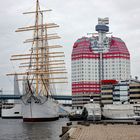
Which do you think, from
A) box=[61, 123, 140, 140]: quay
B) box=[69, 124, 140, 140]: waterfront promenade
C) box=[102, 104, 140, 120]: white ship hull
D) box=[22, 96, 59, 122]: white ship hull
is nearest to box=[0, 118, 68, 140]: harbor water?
box=[61, 123, 140, 140]: quay

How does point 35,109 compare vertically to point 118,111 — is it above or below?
above

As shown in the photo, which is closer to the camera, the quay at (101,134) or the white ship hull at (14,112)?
the quay at (101,134)

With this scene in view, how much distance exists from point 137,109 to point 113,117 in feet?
Answer: 22.8

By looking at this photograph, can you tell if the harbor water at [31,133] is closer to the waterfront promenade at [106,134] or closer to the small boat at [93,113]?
the waterfront promenade at [106,134]

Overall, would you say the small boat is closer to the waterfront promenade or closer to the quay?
the quay

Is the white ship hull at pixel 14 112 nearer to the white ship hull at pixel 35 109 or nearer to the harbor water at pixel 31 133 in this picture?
the white ship hull at pixel 35 109

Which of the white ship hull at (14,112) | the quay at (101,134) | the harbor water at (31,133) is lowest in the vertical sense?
the white ship hull at (14,112)

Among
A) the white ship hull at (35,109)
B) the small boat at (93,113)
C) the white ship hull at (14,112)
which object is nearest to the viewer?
the small boat at (93,113)

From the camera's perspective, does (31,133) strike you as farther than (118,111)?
No

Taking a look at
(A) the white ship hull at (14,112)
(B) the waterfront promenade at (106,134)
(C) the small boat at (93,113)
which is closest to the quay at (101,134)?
(B) the waterfront promenade at (106,134)

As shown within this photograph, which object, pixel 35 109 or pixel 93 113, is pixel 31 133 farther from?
pixel 35 109

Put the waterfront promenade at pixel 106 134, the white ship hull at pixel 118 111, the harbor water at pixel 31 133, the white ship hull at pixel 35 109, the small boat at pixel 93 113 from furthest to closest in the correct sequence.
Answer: the white ship hull at pixel 35 109
the white ship hull at pixel 118 111
the small boat at pixel 93 113
the harbor water at pixel 31 133
the waterfront promenade at pixel 106 134

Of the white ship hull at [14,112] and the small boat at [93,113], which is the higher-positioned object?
the small boat at [93,113]

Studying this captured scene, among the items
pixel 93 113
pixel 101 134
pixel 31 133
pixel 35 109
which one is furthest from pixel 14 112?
pixel 101 134
